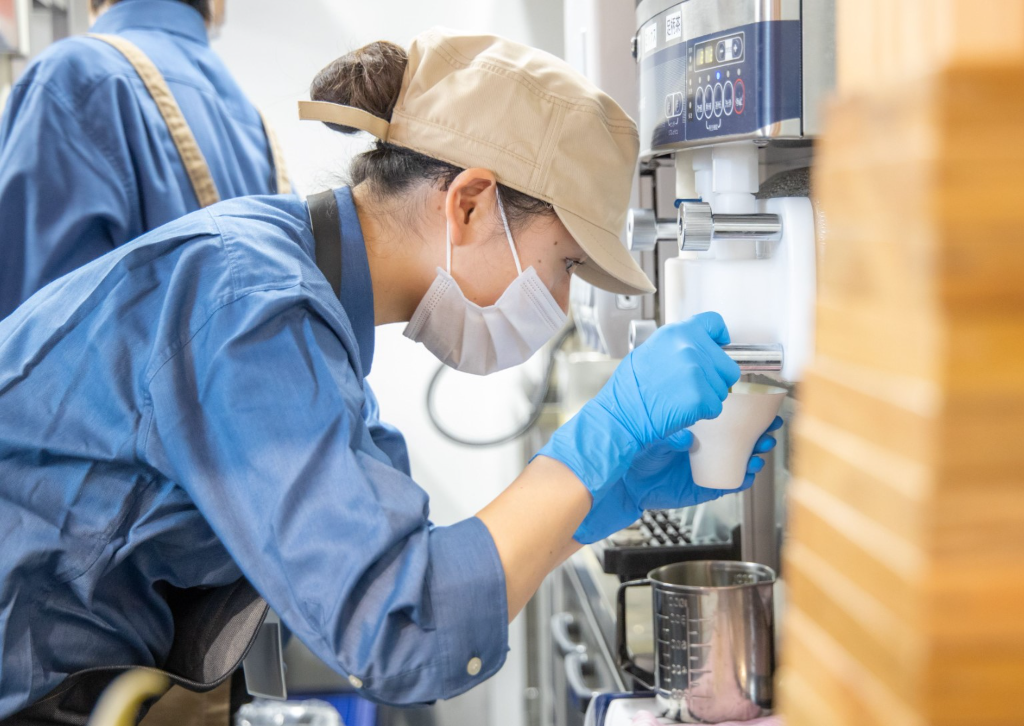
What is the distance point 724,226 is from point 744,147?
0.13 metres

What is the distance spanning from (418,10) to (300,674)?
2.19 meters

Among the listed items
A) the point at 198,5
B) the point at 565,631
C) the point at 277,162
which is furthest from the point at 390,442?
the point at 198,5

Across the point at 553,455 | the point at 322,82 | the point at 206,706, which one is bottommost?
the point at 206,706

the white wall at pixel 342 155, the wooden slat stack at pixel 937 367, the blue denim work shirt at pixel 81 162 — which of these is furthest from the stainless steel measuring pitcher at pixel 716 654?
the white wall at pixel 342 155

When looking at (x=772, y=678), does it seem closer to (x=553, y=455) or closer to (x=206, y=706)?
(x=553, y=455)

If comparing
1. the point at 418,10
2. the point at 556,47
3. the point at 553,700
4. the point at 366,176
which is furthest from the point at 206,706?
the point at 418,10

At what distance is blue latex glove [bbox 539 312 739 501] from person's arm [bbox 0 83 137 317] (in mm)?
967

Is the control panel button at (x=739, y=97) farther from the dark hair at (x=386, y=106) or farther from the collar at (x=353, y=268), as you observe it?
the collar at (x=353, y=268)

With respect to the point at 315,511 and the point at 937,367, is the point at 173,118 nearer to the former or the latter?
the point at 315,511

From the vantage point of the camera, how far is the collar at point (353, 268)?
114 centimetres

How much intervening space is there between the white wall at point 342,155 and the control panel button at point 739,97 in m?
1.99

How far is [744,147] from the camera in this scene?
40.8 inches

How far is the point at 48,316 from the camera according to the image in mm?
980

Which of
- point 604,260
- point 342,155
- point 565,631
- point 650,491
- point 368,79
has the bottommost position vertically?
point 565,631
